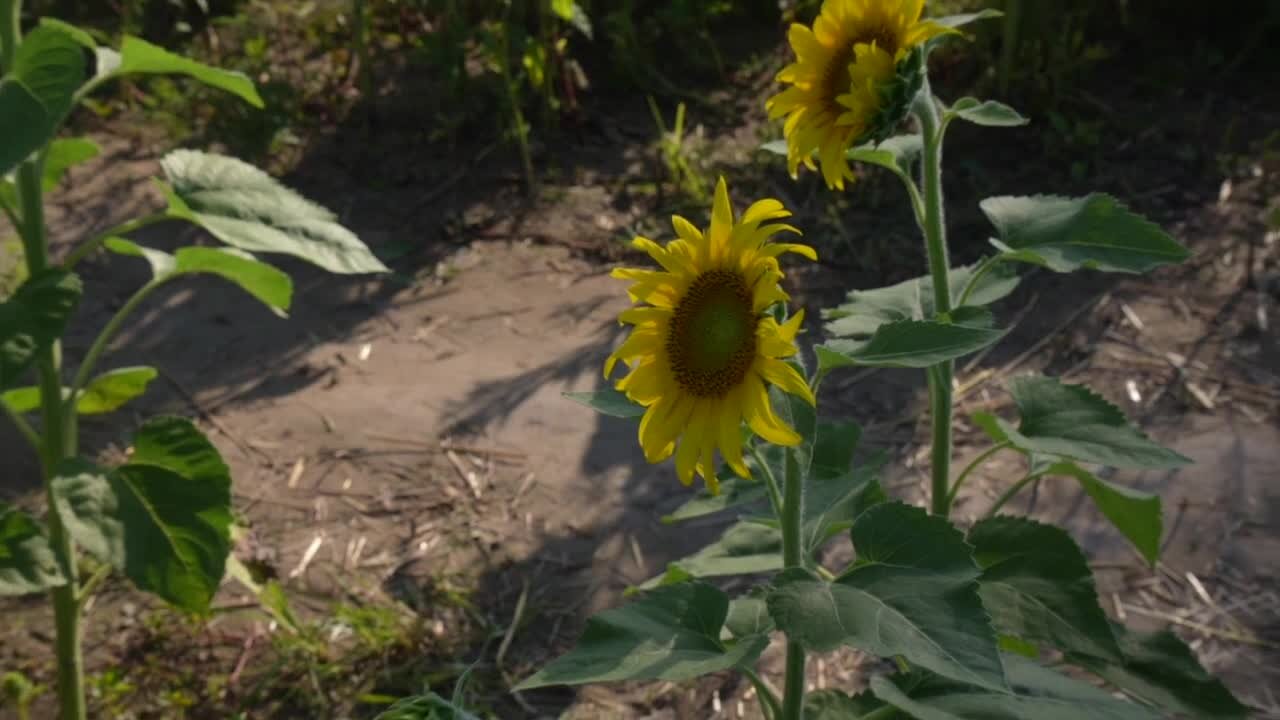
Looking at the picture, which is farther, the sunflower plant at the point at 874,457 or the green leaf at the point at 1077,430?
the green leaf at the point at 1077,430

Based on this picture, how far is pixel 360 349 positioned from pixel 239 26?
1.89 metres

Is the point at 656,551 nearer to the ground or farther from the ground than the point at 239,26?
nearer to the ground

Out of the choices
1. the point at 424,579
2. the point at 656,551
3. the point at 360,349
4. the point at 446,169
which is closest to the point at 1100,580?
the point at 656,551

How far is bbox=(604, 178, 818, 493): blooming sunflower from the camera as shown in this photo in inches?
53.0

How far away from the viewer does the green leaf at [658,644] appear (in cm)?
134

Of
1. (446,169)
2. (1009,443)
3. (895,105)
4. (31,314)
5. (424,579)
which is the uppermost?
(895,105)

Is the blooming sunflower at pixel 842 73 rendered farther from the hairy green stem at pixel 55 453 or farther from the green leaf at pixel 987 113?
the hairy green stem at pixel 55 453

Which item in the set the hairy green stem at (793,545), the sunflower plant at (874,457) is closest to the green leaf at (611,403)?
the sunflower plant at (874,457)

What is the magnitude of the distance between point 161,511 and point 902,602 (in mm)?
1099

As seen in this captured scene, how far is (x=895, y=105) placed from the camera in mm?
1546

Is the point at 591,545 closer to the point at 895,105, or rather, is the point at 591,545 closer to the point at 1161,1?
the point at 895,105

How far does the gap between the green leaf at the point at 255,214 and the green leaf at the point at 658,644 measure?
74 cm

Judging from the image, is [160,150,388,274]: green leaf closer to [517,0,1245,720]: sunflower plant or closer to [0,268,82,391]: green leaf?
[0,268,82,391]: green leaf

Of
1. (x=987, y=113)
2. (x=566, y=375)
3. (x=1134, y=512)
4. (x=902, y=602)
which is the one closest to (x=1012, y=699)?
(x=902, y=602)
